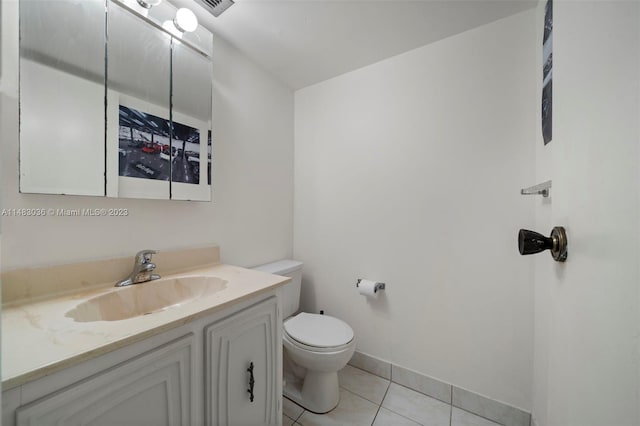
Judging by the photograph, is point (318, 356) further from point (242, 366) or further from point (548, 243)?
point (548, 243)

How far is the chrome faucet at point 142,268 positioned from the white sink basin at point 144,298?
0.02 meters

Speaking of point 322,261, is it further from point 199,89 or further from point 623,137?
point 623,137

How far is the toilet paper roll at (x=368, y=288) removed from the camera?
177cm

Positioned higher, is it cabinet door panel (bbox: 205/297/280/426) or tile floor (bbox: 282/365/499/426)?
cabinet door panel (bbox: 205/297/280/426)

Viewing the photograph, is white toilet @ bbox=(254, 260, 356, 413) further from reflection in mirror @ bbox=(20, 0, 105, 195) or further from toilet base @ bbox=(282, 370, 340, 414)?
reflection in mirror @ bbox=(20, 0, 105, 195)

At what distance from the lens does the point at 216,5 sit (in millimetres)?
1361

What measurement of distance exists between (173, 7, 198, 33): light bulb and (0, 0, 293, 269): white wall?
0.27 m

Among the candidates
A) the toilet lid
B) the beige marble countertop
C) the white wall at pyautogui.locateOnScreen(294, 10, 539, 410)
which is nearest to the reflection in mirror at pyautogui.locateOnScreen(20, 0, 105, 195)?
the beige marble countertop

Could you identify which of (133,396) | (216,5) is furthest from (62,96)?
(133,396)

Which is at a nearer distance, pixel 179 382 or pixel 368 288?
pixel 179 382

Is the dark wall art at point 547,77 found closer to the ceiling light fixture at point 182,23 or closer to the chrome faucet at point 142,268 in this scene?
the ceiling light fixture at point 182,23

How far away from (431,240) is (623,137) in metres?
1.19

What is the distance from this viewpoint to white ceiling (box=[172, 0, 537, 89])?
1.37 meters

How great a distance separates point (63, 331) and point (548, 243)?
1.39m
